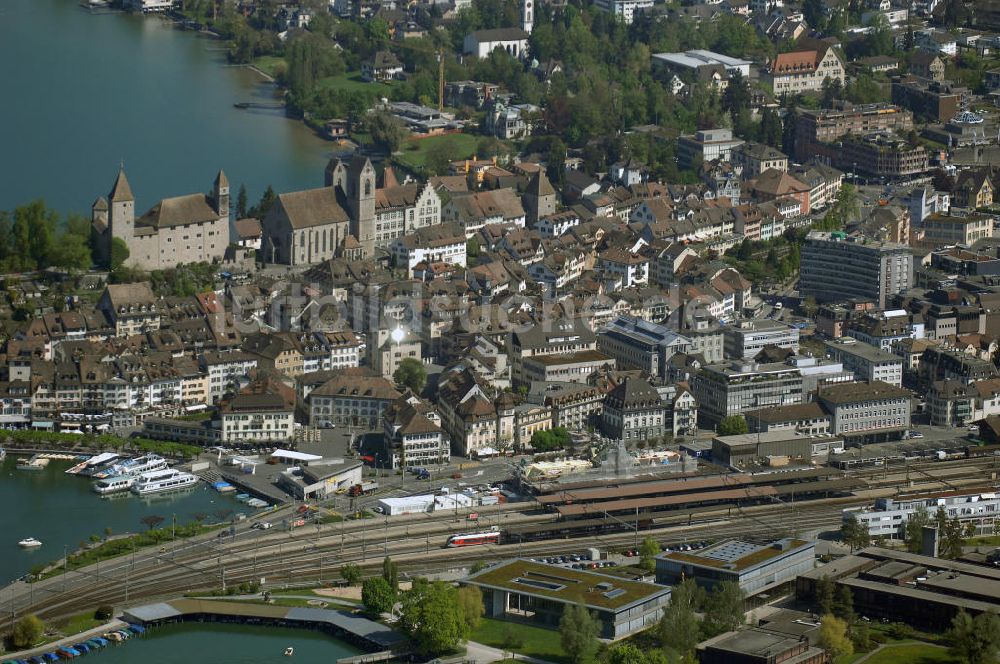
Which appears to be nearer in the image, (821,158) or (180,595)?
(180,595)

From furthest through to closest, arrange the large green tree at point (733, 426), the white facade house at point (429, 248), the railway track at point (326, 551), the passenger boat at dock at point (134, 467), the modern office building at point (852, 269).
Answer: the white facade house at point (429, 248)
the modern office building at point (852, 269)
the large green tree at point (733, 426)
the passenger boat at dock at point (134, 467)
the railway track at point (326, 551)

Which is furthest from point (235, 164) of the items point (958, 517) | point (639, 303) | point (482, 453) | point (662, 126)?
point (958, 517)

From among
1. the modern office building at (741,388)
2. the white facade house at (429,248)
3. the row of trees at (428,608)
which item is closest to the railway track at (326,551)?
the row of trees at (428,608)

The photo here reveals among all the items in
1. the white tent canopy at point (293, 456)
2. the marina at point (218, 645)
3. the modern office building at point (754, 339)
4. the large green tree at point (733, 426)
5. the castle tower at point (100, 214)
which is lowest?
the marina at point (218, 645)

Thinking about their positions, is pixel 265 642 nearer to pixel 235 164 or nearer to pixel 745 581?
pixel 745 581

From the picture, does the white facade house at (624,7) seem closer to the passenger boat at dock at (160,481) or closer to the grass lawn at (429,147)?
the grass lawn at (429,147)

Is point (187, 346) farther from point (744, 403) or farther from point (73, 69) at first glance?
point (73, 69)

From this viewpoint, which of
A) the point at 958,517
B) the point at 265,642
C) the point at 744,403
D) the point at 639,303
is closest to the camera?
the point at 265,642

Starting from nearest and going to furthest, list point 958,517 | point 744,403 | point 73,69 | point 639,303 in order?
→ point 958,517
point 744,403
point 639,303
point 73,69
